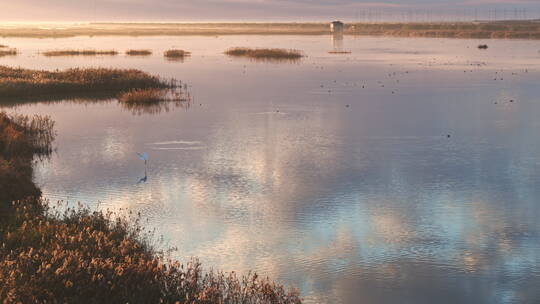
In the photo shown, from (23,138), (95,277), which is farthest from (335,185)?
(23,138)

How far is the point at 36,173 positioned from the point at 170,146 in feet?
26.0

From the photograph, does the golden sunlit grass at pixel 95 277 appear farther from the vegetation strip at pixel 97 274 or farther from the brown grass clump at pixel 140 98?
the brown grass clump at pixel 140 98

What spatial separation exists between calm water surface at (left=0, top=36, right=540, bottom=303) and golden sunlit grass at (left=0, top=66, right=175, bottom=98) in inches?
179

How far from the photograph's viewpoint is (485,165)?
1147 inches

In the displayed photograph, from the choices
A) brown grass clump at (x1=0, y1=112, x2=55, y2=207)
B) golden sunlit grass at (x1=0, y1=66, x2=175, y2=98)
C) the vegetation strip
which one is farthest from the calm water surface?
golden sunlit grass at (x1=0, y1=66, x2=175, y2=98)

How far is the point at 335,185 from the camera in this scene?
82.8ft

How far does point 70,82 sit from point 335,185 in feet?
127

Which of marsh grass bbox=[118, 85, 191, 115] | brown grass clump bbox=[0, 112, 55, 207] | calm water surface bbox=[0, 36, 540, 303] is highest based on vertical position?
marsh grass bbox=[118, 85, 191, 115]

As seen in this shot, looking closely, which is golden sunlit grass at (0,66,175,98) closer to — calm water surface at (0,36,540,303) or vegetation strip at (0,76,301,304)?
calm water surface at (0,36,540,303)

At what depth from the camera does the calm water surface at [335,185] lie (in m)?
16.8

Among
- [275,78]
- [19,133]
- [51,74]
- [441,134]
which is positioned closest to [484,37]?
[275,78]

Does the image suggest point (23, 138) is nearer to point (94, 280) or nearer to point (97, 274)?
A: point (97, 274)

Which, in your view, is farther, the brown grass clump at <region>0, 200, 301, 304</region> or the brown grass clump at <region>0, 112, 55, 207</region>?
the brown grass clump at <region>0, 112, 55, 207</region>

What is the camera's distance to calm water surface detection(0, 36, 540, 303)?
1677cm
